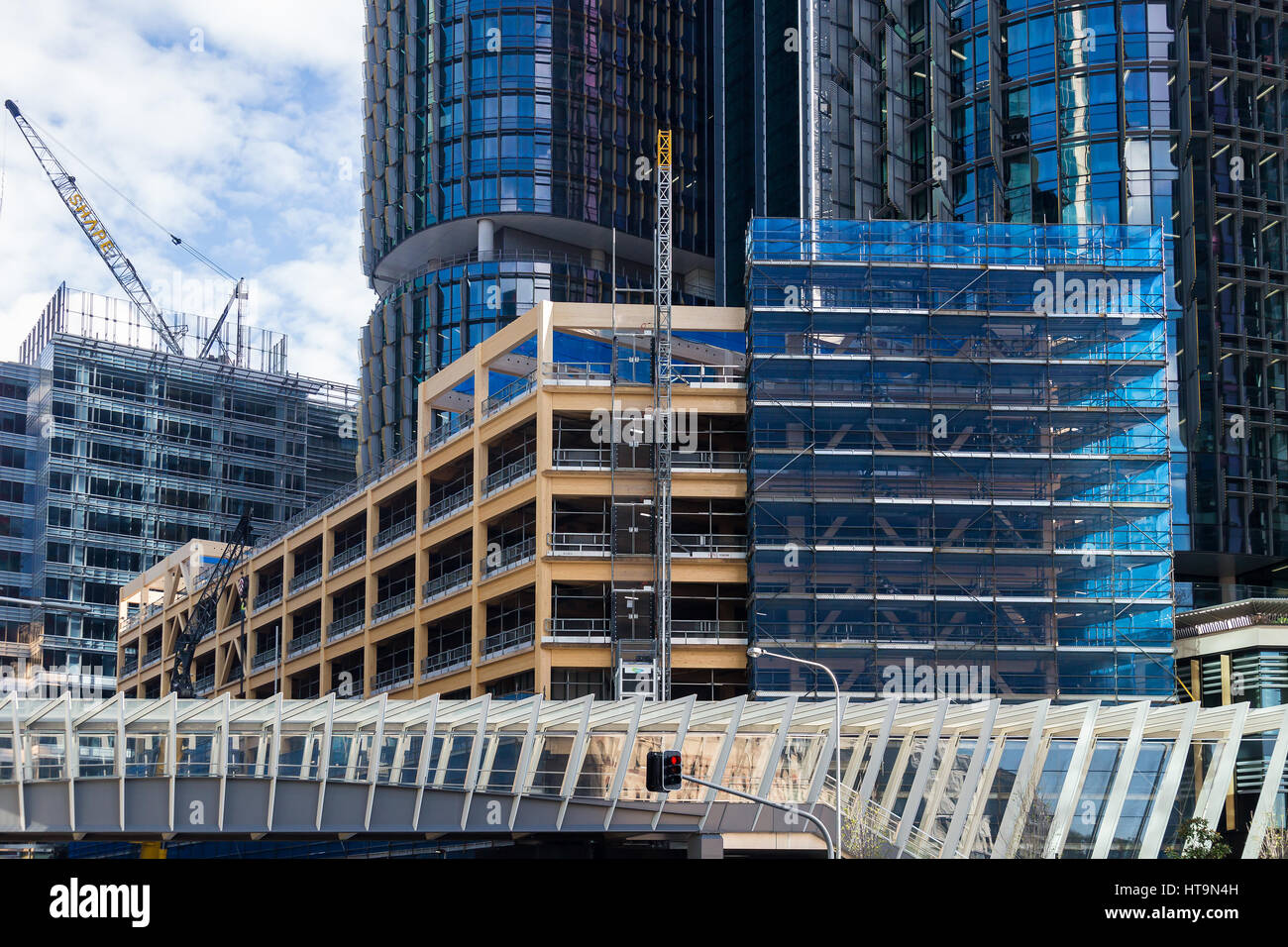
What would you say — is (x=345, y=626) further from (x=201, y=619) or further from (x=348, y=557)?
(x=201, y=619)

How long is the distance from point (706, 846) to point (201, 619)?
76.9m

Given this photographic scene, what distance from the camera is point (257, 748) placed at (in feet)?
177

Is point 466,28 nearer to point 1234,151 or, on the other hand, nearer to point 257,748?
point 1234,151

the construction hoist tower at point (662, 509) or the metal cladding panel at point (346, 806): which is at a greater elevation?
the construction hoist tower at point (662, 509)

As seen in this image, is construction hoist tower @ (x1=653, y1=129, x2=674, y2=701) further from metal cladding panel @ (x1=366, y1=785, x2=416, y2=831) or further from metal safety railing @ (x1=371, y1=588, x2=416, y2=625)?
metal cladding panel @ (x1=366, y1=785, x2=416, y2=831)

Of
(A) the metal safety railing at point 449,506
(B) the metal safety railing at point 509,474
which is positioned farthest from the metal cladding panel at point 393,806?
(A) the metal safety railing at point 449,506

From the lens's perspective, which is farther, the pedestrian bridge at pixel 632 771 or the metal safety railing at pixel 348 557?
the metal safety railing at pixel 348 557

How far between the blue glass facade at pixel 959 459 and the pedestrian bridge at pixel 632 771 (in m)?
18.0

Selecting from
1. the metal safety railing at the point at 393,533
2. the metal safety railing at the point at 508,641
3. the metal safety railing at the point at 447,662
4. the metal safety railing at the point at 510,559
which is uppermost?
the metal safety railing at the point at 393,533

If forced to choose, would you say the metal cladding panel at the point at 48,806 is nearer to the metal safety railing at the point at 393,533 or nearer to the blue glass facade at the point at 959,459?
the blue glass facade at the point at 959,459

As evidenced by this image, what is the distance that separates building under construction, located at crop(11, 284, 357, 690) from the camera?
154 meters

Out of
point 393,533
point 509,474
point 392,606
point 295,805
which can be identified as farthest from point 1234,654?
point 295,805

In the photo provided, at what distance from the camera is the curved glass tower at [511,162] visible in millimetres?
130500
